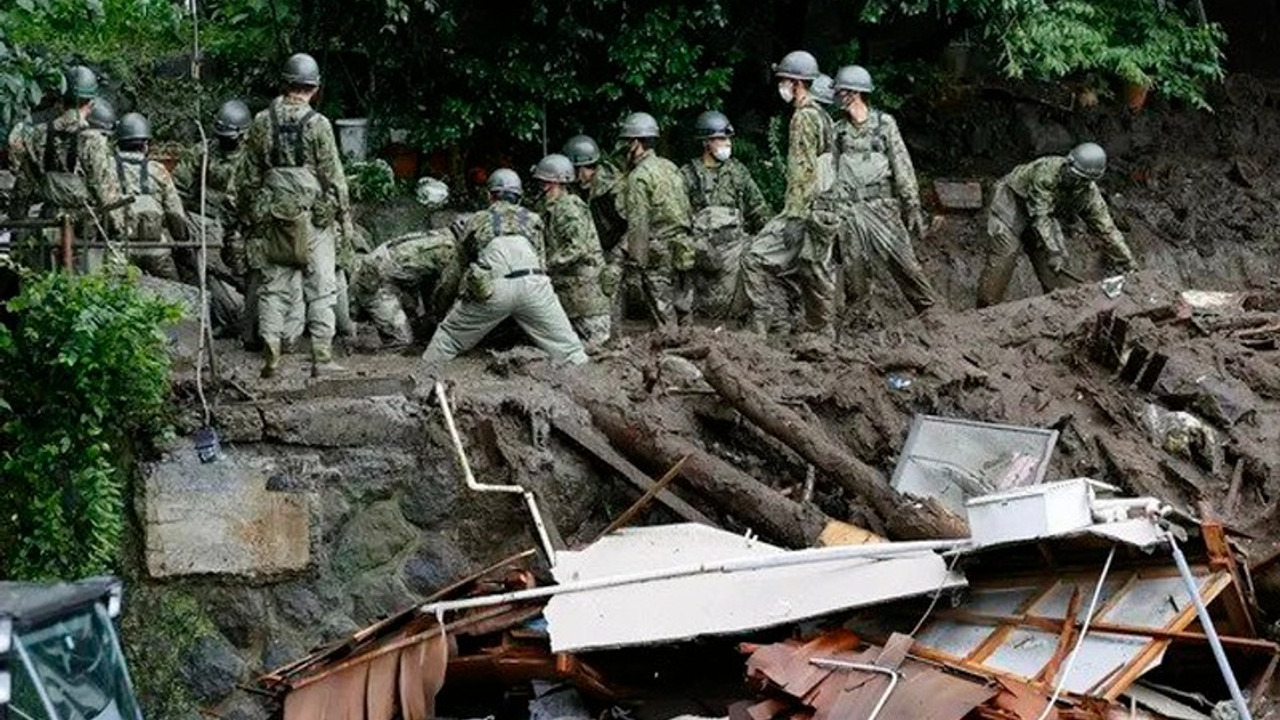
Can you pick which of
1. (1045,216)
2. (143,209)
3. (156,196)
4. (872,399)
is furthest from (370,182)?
(872,399)

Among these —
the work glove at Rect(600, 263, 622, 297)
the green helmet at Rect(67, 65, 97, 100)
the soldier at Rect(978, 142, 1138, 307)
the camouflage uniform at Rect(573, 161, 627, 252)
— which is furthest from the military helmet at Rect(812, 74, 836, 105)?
the green helmet at Rect(67, 65, 97, 100)

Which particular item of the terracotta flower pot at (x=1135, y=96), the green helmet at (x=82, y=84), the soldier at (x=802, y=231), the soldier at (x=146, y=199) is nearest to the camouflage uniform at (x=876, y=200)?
→ the soldier at (x=802, y=231)

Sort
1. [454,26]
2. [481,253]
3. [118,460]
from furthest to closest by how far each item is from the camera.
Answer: [454,26]
[481,253]
[118,460]

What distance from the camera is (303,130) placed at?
1461cm

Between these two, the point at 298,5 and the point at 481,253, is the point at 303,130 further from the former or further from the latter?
the point at 298,5

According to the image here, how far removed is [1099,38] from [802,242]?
4.73 metres

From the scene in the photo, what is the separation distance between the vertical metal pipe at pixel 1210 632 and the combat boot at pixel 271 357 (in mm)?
6168

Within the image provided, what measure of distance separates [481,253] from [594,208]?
288cm

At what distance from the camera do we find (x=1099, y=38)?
1973cm

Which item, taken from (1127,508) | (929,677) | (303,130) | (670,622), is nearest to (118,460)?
(303,130)

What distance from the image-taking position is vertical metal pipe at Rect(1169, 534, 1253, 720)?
10.5 m

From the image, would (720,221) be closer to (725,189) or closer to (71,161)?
(725,189)

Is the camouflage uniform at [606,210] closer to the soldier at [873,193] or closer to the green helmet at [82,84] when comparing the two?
the soldier at [873,193]

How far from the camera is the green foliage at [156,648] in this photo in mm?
13172
